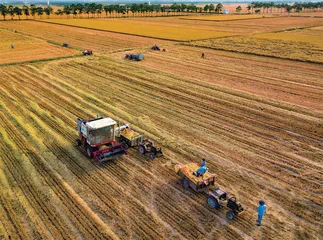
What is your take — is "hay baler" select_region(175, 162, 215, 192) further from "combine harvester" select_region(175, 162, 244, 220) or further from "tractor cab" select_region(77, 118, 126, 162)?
"tractor cab" select_region(77, 118, 126, 162)

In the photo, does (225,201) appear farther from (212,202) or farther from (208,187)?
(208,187)

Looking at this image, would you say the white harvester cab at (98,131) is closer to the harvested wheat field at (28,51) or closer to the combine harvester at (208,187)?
the combine harvester at (208,187)

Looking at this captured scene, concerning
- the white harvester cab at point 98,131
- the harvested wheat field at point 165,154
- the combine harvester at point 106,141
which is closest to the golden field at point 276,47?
the harvested wheat field at point 165,154

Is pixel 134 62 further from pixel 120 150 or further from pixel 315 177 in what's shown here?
pixel 315 177

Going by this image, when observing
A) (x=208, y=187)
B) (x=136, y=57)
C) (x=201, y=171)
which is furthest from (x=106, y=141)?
(x=136, y=57)

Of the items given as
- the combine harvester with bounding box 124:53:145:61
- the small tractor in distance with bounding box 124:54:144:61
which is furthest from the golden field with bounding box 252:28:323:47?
the small tractor in distance with bounding box 124:54:144:61

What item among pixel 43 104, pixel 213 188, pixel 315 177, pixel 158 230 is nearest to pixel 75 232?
pixel 158 230
